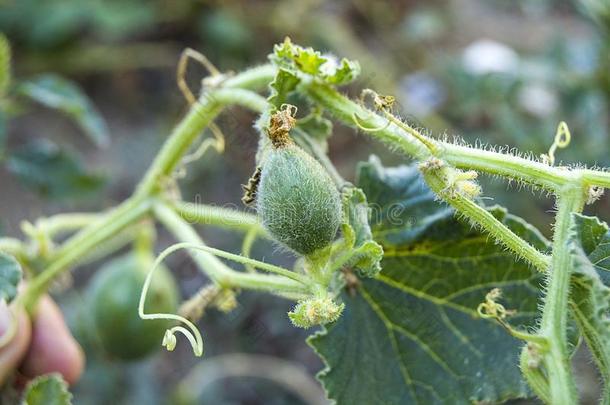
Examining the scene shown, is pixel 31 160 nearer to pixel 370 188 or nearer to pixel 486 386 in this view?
pixel 370 188

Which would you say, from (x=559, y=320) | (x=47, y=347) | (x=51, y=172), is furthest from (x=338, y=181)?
(x=51, y=172)

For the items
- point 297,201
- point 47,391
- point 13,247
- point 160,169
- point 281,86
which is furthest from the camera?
point 13,247

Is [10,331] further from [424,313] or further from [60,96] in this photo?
[424,313]

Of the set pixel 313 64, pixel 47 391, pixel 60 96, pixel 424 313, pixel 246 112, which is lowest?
pixel 47 391

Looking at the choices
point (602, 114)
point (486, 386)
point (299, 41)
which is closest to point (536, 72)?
point (602, 114)

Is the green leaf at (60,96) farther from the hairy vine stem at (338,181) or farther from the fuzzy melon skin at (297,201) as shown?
the fuzzy melon skin at (297,201)

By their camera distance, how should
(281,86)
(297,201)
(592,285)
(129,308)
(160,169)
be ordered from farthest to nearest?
(129,308)
(160,169)
(281,86)
(297,201)
(592,285)

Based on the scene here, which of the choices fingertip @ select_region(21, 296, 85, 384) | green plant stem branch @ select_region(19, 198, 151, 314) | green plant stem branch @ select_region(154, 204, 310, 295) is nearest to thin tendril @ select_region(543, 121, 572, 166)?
green plant stem branch @ select_region(154, 204, 310, 295)
